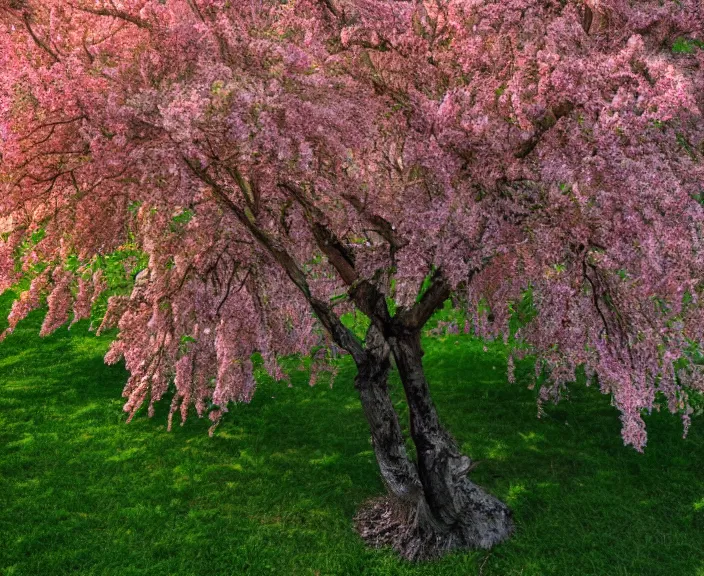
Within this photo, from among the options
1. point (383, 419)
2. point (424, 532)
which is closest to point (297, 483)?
point (424, 532)

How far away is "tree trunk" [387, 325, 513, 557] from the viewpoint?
895cm

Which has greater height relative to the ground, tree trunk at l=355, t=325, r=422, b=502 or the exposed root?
tree trunk at l=355, t=325, r=422, b=502

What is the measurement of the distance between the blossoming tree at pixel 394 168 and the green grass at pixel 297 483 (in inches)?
47.5

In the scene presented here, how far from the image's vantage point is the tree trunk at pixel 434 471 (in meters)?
8.95

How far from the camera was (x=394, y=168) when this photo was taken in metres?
8.40

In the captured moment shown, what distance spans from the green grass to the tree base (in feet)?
0.61

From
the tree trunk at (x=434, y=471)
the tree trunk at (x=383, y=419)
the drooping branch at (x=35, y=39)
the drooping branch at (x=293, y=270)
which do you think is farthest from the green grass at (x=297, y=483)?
the drooping branch at (x=35, y=39)

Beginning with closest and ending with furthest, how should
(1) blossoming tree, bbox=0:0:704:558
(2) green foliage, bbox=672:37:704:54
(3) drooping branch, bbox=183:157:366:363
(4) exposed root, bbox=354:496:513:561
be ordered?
(1) blossoming tree, bbox=0:0:704:558 → (3) drooping branch, bbox=183:157:366:363 → (2) green foliage, bbox=672:37:704:54 → (4) exposed root, bbox=354:496:513:561

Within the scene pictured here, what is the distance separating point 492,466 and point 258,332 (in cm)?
468

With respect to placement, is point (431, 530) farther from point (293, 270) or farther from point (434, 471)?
point (293, 270)

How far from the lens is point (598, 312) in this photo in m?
8.05

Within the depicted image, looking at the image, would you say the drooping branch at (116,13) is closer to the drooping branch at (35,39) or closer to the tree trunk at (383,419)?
the drooping branch at (35,39)

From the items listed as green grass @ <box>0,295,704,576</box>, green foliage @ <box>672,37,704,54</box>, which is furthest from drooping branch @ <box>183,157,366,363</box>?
green foliage @ <box>672,37,704,54</box>

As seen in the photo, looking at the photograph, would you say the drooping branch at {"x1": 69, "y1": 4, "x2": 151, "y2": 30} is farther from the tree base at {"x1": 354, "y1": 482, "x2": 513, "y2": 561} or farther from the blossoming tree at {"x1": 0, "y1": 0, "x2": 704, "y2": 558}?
the tree base at {"x1": 354, "y1": 482, "x2": 513, "y2": 561}
